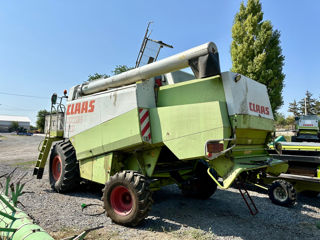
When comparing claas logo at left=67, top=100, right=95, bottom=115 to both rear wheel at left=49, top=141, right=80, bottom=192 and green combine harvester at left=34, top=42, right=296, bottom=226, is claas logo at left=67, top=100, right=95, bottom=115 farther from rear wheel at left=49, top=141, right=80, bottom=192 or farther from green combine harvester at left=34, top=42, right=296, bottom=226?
rear wheel at left=49, top=141, right=80, bottom=192

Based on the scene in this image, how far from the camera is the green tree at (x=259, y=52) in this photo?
14.7m

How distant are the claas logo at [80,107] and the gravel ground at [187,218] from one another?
2.05 meters

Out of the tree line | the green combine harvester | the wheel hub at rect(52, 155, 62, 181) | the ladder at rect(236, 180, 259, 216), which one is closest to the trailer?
the green combine harvester

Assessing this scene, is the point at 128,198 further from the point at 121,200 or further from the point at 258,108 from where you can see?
the point at 258,108

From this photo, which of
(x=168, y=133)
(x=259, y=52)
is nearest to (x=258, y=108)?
(x=168, y=133)

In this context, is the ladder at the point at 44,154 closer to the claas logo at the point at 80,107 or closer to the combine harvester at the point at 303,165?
the claas logo at the point at 80,107

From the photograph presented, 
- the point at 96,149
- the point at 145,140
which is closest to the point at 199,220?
the point at 145,140

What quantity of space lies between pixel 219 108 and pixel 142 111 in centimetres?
146

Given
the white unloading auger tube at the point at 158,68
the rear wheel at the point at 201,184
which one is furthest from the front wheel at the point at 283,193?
the white unloading auger tube at the point at 158,68

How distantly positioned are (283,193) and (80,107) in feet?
16.8

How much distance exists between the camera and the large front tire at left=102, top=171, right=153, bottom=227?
405 centimetres

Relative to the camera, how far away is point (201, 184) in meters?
6.01

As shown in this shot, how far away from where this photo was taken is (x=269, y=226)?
4320 mm

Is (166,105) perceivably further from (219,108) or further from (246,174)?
(246,174)
